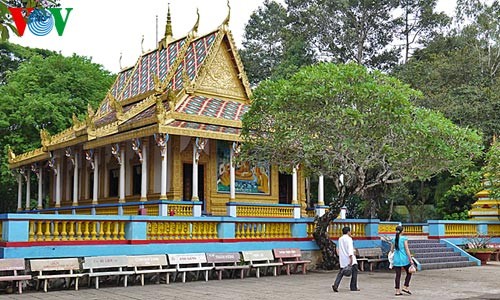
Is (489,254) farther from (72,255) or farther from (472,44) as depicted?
(472,44)

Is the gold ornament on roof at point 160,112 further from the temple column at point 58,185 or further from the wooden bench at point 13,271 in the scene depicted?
the temple column at point 58,185

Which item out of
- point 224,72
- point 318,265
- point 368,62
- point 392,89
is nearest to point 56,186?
point 224,72

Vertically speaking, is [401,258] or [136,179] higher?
[136,179]

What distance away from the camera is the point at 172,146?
20.4 metres

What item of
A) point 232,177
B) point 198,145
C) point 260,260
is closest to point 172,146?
point 198,145

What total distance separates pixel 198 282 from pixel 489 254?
11.2m

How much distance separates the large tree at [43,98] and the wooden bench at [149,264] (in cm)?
1626

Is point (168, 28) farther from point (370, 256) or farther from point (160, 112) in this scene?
point (370, 256)

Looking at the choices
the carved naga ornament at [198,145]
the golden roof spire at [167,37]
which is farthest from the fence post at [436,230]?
the golden roof spire at [167,37]

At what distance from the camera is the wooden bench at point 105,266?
12.4 meters

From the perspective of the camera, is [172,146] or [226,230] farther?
[172,146]

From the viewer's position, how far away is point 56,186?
25.6m

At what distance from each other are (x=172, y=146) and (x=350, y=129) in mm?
7466

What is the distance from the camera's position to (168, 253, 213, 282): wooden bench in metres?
13.7
